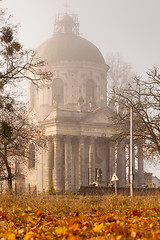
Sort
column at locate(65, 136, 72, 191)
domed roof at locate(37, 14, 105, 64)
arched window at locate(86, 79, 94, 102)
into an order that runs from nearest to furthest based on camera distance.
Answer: column at locate(65, 136, 72, 191) → domed roof at locate(37, 14, 105, 64) → arched window at locate(86, 79, 94, 102)

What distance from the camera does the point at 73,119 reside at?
191 feet

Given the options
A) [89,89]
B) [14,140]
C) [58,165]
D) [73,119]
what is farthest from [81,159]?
[14,140]

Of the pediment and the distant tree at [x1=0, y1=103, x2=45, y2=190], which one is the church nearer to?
the pediment

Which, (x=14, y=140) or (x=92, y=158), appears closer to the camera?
(x=14, y=140)

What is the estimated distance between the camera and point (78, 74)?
67.0 metres

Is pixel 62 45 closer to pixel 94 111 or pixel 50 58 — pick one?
pixel 50 58

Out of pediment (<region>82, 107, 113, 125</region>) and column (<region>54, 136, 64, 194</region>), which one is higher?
pediment (<region>82, 107, 113, 125</region>)

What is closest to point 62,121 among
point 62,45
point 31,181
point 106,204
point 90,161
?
point 90,161

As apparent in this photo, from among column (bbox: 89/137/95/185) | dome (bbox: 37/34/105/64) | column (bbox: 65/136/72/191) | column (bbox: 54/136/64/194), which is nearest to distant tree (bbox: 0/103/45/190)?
column (bbox: 65/136/72/191)

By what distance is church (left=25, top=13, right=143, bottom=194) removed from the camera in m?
56.5

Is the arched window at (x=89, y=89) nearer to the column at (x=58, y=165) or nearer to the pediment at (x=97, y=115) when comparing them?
the pediment at (x=97, y=115)

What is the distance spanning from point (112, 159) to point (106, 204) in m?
46.0

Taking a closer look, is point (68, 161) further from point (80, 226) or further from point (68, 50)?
point (80, 226)

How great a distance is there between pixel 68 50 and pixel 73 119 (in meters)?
14.1
